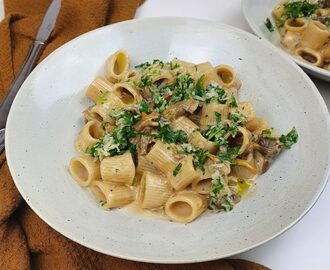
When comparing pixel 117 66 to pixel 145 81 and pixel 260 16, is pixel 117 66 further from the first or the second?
pixel 260 16

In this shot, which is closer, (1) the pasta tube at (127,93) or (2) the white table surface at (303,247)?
(2) the white table surface at (303,247)

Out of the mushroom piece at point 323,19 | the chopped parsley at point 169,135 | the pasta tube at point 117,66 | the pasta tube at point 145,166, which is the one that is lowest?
the pasta tube at point 145,166

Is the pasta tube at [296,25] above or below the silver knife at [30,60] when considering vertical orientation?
above

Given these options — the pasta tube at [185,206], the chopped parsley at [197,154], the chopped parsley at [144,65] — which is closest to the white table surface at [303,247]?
the pasta tube at [185,206]

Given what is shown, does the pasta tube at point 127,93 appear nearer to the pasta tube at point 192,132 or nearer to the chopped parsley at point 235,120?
the pasta tube at point 192,132

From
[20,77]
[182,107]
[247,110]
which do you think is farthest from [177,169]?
[20,77]

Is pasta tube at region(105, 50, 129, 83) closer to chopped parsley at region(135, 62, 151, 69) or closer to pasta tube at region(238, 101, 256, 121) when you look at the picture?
chopped parsley at region(135, 62, 151, 69)
